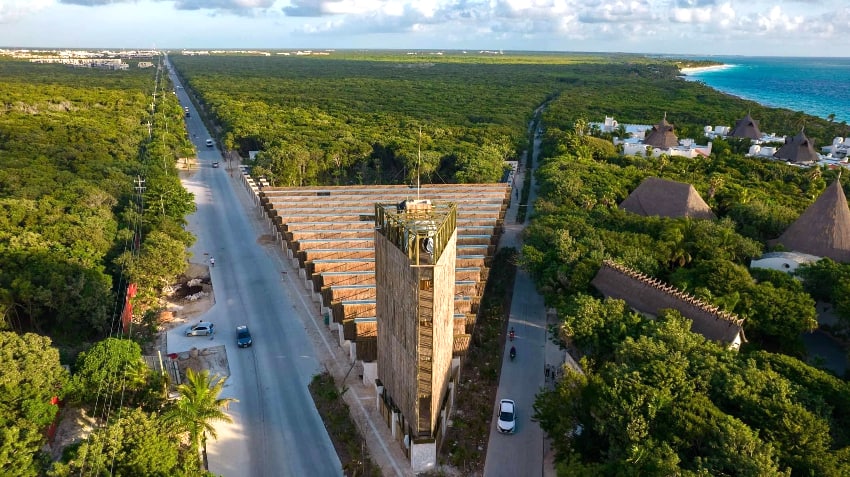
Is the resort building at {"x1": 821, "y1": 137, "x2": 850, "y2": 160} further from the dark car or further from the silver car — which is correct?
the silver car

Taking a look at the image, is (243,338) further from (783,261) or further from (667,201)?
(667,201)

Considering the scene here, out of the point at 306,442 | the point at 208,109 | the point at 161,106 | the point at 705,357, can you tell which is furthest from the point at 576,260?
the point at 208,109

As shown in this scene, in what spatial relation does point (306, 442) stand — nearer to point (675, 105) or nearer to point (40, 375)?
point (40, 375)

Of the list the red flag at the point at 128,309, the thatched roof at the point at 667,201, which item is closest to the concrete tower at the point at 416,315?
the red flag at the point at 128,309

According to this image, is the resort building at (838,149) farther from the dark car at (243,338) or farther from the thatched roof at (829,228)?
the dark car at (243,338)

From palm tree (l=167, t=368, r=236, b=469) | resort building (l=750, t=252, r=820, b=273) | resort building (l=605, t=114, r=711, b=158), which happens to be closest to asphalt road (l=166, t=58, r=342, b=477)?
palm tree (l=167, t=368, r=236, b=469)

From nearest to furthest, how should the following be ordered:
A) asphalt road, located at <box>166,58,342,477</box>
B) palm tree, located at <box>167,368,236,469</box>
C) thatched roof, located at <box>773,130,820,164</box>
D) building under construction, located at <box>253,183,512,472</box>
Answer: building under construction, located at <box>253,183,512,472</box>, palm tree, located at <box>167,368,236,469</box>, asphalt road, located at <box>166,58,342,477</box>, thatched roof, located at <box>773,130,820,164</box>

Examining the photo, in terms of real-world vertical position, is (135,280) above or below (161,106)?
below
